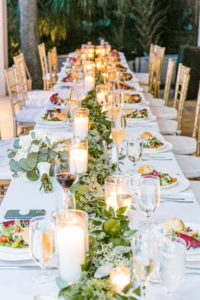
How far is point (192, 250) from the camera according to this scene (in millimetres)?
1573

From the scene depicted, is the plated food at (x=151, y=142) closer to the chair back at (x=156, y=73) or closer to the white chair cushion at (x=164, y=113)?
the white chair cushion at (x=164, y=113)

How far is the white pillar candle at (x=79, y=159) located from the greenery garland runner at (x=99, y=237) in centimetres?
3

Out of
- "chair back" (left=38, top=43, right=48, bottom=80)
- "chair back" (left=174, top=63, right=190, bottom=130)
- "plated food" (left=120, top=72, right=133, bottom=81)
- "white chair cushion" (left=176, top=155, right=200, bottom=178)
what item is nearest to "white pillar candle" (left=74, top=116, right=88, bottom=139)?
"white chair cushion" (left=176, top=155, right=200, bottom=178)

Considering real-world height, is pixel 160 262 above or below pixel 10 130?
above

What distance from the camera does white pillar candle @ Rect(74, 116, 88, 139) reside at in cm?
264

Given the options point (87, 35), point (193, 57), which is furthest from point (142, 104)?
point (87, 35)

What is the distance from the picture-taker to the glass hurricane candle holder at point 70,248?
1331 mm

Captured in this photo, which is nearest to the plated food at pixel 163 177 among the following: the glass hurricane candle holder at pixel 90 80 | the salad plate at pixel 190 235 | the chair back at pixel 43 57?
the salad plate at pixel 190 235

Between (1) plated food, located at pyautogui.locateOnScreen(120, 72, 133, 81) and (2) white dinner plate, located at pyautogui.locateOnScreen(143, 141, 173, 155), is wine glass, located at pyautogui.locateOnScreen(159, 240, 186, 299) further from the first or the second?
(1) plated food, located at pyautogui.locateOnScreen(120, 72, 133, 81)

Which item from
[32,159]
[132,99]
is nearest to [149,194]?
[32,159]

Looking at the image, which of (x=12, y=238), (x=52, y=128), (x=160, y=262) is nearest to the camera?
(x=160, y=262)

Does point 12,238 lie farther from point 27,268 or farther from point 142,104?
point 142,104

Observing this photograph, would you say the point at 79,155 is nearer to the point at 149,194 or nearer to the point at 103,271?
the point at 149,194

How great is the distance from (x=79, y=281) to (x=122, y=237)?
331mm
